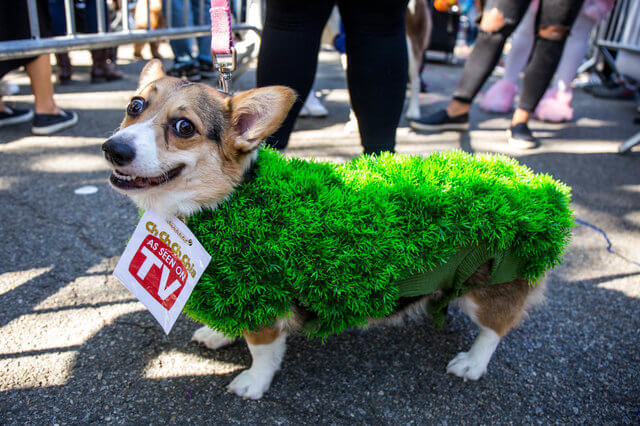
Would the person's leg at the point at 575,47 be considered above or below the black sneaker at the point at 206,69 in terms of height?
above

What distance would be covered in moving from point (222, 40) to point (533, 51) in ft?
10.8

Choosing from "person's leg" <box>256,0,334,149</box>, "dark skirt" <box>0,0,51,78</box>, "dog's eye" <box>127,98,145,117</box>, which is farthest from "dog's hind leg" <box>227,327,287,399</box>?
"dark skirt" <box>0,0,51,78</box>

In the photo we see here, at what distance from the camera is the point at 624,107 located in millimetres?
6125

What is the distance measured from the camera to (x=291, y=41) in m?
2.32

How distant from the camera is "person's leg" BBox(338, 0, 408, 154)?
92.0 inches

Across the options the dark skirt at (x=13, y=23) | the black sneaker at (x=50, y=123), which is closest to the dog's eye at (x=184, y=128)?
the dark skirt at (x=13, y=23)

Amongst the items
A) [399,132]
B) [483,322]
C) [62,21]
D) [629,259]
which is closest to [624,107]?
[399,132]

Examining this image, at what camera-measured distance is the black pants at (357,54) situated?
2.30 meters

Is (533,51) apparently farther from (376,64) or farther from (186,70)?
(186,70)

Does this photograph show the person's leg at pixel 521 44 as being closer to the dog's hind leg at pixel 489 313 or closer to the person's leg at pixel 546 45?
the person's leg at pixel 546 45

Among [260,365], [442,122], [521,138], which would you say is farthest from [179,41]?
[260,365]

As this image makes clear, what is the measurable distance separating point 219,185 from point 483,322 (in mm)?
1170

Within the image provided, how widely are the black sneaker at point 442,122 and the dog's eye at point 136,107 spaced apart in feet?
11.0

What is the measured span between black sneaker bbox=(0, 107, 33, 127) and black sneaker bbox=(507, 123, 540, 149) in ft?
14.3
